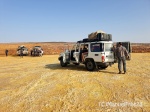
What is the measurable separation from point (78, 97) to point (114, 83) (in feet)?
8.44

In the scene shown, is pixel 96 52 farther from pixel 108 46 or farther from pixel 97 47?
pixel 108 46

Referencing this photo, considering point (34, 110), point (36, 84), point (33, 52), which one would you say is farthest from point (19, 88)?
point (33, 52)

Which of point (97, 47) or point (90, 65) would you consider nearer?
point (97, 47)

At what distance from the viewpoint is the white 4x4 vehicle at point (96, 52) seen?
35.7 ft

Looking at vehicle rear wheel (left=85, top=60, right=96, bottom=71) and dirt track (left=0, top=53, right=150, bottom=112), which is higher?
vehicle rear wheel (left=85, top=60, right=96, bottom=71)

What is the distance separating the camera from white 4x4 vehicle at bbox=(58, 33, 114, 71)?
1088 cm

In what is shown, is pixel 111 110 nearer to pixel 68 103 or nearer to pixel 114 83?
pixel 68 103

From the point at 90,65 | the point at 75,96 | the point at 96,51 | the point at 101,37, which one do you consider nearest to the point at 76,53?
the point at 90,65

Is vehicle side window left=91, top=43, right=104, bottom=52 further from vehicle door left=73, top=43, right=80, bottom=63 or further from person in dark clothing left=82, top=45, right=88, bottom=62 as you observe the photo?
vehicle door left=73, top=43, right=80, bottom=63

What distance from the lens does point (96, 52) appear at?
36.5 ft

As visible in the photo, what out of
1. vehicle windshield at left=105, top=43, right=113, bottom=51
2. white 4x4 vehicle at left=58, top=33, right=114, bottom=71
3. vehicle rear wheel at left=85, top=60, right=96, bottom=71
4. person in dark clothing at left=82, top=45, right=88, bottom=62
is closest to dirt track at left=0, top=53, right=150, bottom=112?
white 4x4 vehicle at left=58, top=33, right=114, bottom=71

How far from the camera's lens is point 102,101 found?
588cm

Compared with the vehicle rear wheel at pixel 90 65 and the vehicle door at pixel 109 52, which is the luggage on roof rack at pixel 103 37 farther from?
the vehicle rear wheel at pixel 90 65

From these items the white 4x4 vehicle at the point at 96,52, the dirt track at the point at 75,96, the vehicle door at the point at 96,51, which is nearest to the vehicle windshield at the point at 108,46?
the white 4x4 vehicle at the point at 96,52
